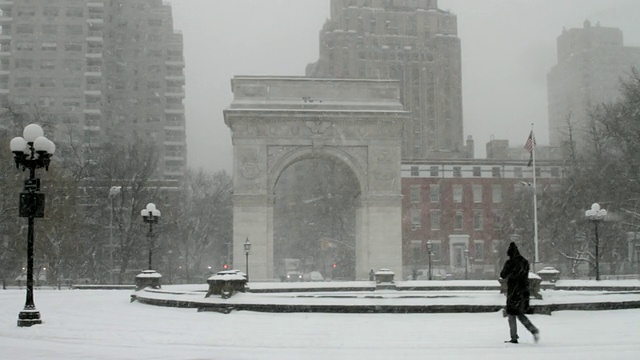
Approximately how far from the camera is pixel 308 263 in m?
78.1

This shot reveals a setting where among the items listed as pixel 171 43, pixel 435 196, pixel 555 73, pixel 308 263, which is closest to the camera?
pixel 435 196

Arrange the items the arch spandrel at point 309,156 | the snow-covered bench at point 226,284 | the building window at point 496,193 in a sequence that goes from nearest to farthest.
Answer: the snow-covered bench at point 226,284
the arch spandrel at point 309,156
the building window at point 496,193

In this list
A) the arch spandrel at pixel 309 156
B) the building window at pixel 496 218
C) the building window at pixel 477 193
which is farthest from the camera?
the building window at pixel 477 193

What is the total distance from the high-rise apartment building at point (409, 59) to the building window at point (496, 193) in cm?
4397

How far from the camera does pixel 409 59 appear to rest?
368 ft

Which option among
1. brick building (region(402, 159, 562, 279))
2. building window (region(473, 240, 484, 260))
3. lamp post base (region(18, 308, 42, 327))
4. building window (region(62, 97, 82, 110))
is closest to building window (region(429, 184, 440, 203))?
brick building (region(402, 159, 562, 279))

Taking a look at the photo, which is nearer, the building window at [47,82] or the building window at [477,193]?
the building window at [477,193]

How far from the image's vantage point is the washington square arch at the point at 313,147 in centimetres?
4166

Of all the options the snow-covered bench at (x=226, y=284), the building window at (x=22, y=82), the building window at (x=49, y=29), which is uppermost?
the building window at (x=49, y=29)

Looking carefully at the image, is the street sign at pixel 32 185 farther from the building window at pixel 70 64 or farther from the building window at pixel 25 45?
the building window at pixel 25 45

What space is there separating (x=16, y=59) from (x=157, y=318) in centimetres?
7755

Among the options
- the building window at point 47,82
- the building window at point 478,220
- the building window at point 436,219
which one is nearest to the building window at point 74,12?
the building window at point 47,82

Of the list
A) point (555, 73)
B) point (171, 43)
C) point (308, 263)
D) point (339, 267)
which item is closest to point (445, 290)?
point (339, 267)

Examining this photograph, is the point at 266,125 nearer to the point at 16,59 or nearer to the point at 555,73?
the point at 16,59
